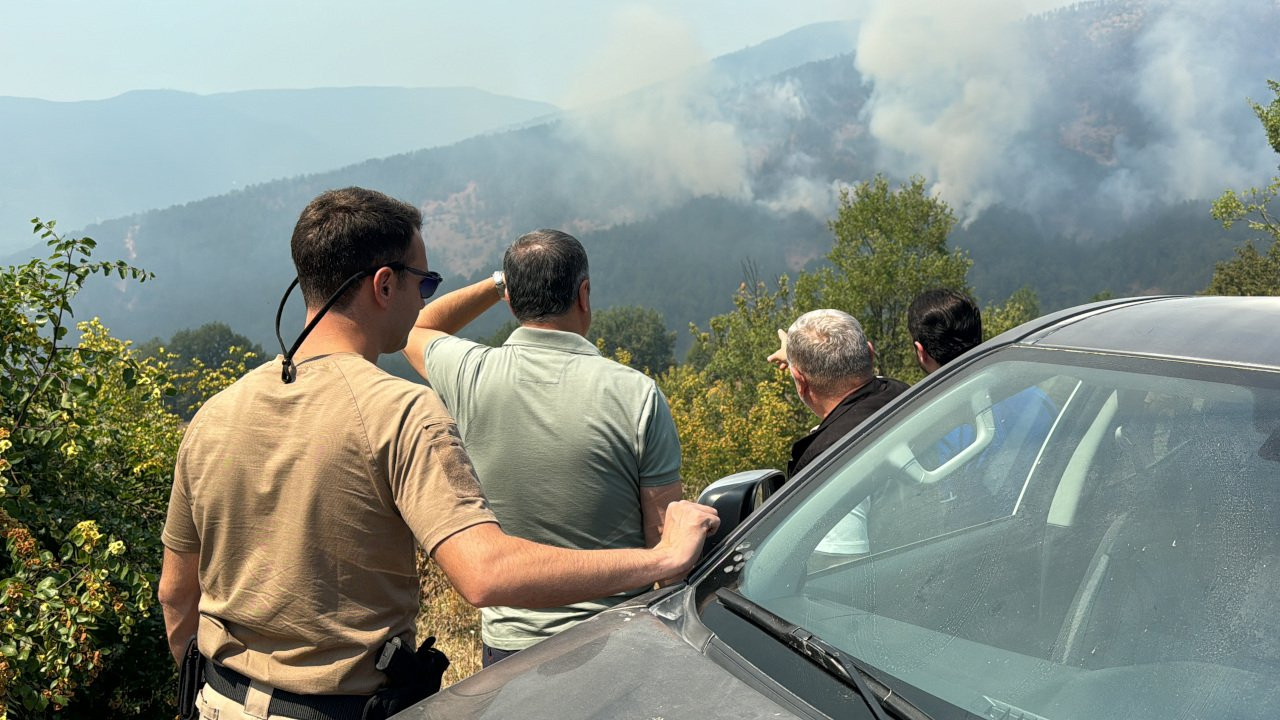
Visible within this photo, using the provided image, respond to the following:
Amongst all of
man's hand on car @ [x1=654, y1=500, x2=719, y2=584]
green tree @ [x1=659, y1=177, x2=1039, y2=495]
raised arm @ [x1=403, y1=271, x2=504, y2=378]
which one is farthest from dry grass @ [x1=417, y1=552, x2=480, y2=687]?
green tree @ [x1=659, y1=177, x2=1039, y2=495]

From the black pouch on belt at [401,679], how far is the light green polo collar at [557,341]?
993mm

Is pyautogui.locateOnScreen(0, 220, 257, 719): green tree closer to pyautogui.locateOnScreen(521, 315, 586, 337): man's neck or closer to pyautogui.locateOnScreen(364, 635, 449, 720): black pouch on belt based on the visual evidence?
pyautogui.locateOnScreen(521, 315, 586, 337): man's neck

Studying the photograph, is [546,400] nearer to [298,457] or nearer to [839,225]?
[298,457]

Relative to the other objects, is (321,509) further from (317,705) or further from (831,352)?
(831,352)

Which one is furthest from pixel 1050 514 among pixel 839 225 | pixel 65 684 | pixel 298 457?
pixel 839 225

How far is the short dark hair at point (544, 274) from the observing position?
8.68 feet

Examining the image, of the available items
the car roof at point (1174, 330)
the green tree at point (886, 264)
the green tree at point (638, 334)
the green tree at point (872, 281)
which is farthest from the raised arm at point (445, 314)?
the green tree at point (638, 334)

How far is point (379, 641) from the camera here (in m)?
1.74

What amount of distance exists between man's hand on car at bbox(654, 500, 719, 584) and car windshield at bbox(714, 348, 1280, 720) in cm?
8

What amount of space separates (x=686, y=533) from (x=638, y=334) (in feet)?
334

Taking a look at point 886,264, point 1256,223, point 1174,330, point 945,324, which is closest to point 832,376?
point 945,324

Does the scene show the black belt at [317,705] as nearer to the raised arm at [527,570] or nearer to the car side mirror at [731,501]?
the raised arm at [527,570]

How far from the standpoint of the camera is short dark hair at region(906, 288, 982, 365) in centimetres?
375

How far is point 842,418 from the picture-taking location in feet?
10.8
